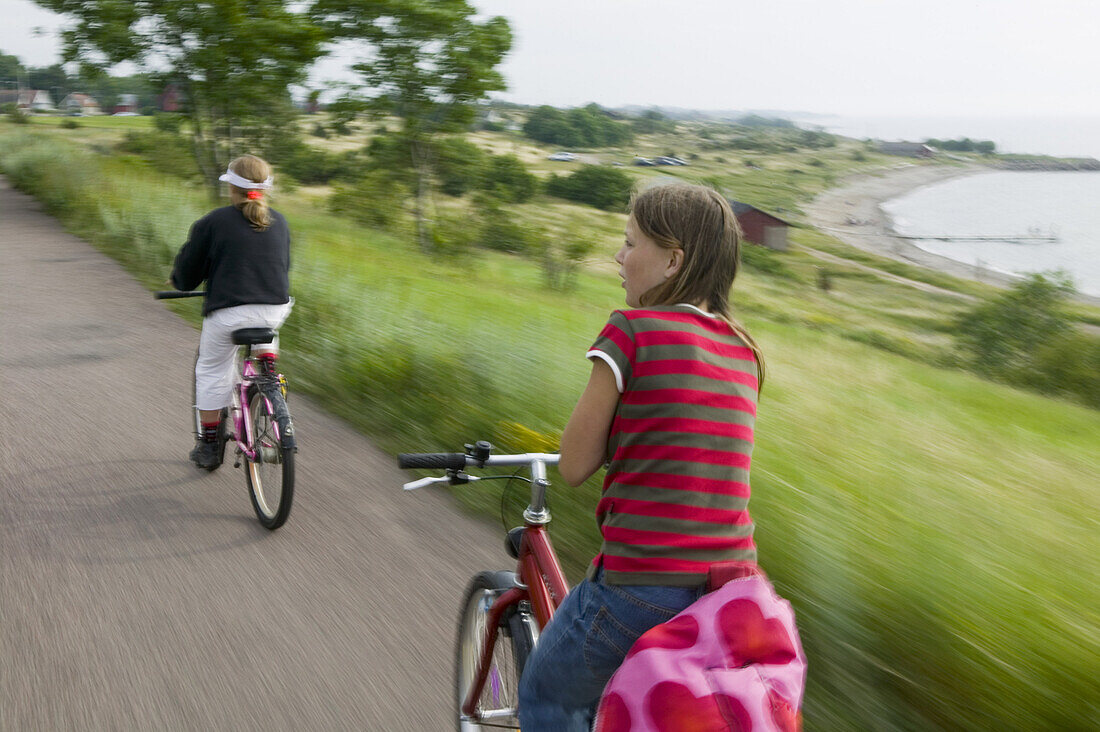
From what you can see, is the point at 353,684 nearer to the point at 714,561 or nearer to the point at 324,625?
the point at 324,625

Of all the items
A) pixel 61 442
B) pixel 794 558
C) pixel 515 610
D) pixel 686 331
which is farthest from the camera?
pixel 61 442

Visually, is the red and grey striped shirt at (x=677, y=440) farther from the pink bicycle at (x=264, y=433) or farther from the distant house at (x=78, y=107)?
the distant house at (x=78, y=107)

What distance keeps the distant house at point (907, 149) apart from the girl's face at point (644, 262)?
315ft

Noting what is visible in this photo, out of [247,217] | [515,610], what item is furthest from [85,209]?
[515,610]

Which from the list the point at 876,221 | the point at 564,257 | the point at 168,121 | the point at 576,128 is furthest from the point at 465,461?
the point at 876,221

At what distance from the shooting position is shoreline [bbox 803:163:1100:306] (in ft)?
216

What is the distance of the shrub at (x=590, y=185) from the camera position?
46969mm

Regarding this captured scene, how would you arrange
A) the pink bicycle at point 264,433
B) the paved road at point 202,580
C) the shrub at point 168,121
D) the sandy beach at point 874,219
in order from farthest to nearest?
the sandy beach at point 874,219 < the shrub at point 168,121 < the pink bicycle at point 264,433 < the paved road at point 202,580

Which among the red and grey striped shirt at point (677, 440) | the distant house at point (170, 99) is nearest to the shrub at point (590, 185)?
the distant house at point (170, 99)

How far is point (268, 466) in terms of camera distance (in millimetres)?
4992

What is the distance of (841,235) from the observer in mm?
67500

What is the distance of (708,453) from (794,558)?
232cm

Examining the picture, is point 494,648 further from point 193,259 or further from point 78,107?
point 78,107

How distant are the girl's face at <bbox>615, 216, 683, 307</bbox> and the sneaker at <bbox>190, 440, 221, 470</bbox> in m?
4.33
